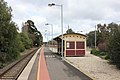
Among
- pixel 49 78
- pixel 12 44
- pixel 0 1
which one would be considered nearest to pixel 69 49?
pixel 12 44

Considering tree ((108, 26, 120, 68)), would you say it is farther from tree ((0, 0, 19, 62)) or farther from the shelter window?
the shelter window

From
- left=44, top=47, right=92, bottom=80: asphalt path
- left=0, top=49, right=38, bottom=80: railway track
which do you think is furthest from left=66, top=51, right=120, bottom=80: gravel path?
left=0, top=49, right=38, bottom=80: railway track

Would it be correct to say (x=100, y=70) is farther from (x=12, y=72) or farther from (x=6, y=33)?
(x=6, y=33)

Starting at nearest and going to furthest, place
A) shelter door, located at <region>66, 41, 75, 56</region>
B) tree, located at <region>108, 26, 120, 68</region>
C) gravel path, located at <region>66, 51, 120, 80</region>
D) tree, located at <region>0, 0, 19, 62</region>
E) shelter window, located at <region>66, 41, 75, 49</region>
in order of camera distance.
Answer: gravel path, located at <region>66, 51, 120, 80</region> < tree, located at <region>108, 26, 120, 68</region> < tree, located at <region>0, 0, 19, 62</region> < shelter door, located at <region>66, 41, 75, 56</region> < shelter window, located at <region>66, 41, 75, 49</region>

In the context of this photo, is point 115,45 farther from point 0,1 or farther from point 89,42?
point 89,42

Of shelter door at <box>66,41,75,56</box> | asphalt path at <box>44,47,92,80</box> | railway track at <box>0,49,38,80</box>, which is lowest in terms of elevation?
railway track at <box>0,49,38,80</box>

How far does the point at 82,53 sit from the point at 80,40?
1.93m

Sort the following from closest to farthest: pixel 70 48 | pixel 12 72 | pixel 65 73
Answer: pixel 65 73
pixel 12 72
pixel 70 48

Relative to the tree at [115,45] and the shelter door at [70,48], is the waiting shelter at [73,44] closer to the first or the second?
the shelter door at [70,48]

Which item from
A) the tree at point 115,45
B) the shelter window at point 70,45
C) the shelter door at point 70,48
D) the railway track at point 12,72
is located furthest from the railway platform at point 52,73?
the shelter window at point 70,45

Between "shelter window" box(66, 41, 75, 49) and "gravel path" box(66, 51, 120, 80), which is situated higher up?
"shelter window" box(66, 41, 75, 49)

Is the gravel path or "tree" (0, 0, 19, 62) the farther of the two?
"tree" (0, 0, 19, 62)

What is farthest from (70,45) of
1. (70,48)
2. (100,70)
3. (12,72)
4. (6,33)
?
(12,72)

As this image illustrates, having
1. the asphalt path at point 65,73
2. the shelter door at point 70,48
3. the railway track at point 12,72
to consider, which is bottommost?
the railway track at point 12,72
